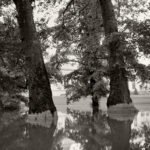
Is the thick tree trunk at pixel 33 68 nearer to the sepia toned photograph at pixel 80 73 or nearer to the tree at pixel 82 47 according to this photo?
the sepia toned photograph at pixel 80 73

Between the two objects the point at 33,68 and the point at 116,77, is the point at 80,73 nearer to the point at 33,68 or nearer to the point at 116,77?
the point at 116,77

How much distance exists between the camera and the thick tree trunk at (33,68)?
1272cm

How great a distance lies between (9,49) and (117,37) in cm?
737

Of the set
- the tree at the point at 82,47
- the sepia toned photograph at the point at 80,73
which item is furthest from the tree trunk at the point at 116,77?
the tree at the point at 82,47

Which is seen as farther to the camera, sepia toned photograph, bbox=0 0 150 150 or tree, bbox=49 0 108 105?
tree, bbox=49 0 108 105

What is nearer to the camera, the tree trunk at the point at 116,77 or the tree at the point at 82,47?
the tree trunk at the point at 116,77

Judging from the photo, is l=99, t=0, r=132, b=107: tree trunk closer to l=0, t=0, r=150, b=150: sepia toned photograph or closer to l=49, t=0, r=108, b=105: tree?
l=0, t=0, r=150, b=150: sepia toned photograph

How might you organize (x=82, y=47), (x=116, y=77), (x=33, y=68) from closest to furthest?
(x=33, y=68), (x=116, y=77), (x=82, y=47)

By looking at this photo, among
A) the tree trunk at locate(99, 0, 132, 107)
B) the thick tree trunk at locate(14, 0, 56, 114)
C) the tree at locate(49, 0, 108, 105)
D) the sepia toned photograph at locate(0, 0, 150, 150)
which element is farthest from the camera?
the tree at locate(49, 0, 108, 105)

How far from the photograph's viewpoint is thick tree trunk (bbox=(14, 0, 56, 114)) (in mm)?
12719

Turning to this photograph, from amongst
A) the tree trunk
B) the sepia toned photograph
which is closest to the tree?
the sepia toned photograph

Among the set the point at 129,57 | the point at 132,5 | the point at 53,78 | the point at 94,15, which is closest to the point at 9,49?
the point at 94,15

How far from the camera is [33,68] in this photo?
1317 cm

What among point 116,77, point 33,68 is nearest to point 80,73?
point 116,77
